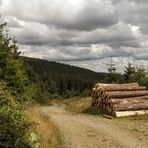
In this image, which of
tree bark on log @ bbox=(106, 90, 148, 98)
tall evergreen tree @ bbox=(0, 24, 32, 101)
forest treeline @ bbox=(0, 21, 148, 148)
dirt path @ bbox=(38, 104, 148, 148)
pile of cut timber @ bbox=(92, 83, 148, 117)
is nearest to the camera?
forest treeline @ bbox=(0, 21, 148, 148)

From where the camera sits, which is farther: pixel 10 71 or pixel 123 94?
pixel 123 94

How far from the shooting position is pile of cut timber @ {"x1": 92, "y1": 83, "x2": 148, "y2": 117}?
104 ft

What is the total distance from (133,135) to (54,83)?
122 meters

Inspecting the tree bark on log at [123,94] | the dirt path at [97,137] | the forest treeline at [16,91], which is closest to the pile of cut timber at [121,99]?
the tree bark on log at [123,94]

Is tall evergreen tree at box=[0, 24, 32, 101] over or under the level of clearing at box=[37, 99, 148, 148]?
over

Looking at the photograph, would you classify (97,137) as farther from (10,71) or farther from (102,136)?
(10,71)

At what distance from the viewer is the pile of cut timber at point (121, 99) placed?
104ft

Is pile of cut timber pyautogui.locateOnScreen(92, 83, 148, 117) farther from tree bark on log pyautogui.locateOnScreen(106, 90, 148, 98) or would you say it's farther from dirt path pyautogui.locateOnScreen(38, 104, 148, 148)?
dirt path pyautogui.locateOnScreen(38, 104, 148, 148)

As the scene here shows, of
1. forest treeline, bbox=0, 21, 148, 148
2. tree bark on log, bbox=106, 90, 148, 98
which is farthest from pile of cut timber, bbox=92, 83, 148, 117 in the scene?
forest treeline, bbox=0, 21, 148, 148

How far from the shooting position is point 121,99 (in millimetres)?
33406

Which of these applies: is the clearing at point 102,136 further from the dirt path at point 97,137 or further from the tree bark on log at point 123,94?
the tree bark on log at point 123,94

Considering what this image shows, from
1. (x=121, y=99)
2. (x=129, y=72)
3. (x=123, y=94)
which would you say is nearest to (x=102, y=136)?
(x=121, y=99)

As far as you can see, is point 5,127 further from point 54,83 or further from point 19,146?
point 54,83

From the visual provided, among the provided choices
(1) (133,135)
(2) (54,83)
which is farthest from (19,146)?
(2) (54,83)
